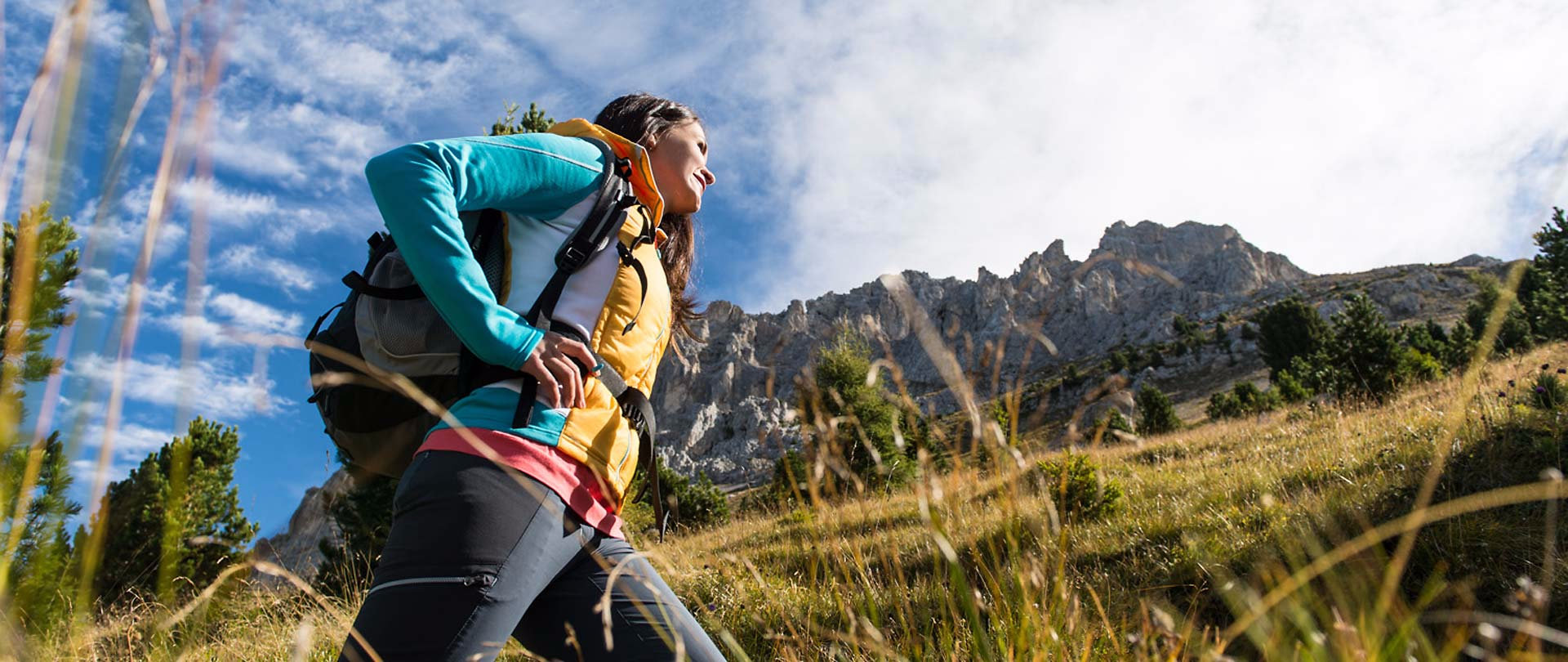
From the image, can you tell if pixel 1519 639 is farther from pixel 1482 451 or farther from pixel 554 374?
pixel 1482 451

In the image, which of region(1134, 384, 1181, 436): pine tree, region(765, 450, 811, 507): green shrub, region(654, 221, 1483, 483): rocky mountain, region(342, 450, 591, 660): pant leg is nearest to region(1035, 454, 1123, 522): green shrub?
region(765, 450, 811, 507): green shrub

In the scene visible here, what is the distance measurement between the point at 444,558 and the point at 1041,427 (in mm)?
1522

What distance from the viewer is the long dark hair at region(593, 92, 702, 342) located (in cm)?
223

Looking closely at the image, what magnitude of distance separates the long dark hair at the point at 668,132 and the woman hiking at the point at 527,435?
8.6 inches

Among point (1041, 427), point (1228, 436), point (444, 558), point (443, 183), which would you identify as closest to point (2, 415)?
point (444, 558)

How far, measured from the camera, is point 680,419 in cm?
9162

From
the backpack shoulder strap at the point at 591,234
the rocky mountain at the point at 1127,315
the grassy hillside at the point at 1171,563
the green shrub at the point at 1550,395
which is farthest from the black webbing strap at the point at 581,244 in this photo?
the rocky mountain at the point at 1127,315

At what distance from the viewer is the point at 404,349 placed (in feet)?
5.32

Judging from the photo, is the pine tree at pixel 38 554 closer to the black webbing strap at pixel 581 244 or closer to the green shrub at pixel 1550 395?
the black webbing strap at pixel 581 244

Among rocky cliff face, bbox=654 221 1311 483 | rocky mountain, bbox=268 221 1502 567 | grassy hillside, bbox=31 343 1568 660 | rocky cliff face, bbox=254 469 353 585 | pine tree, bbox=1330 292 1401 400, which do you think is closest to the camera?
grassy hillside, bbox=31 343 1568 660

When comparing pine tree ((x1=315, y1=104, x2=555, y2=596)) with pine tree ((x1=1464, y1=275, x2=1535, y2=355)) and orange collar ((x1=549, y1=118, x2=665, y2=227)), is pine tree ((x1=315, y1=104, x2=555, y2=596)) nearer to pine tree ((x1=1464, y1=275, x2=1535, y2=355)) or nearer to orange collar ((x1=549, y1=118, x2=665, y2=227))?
orange collar ((x1=549, y1=118, x2=665, y2=227))

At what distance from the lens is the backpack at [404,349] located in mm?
1619

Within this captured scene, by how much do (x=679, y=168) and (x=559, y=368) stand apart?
0.89 metres

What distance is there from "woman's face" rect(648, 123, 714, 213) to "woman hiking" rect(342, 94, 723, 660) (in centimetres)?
20
